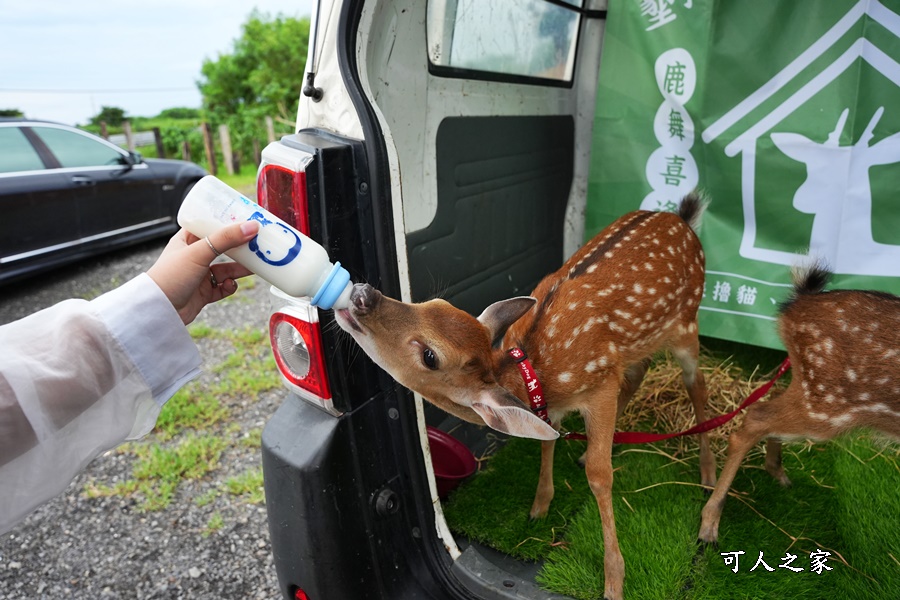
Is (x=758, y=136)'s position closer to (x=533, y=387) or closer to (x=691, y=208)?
(x=691, y=208)

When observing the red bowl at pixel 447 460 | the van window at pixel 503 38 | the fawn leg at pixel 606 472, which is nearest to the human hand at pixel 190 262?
the van window at pixel 503 38

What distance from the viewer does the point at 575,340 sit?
2230mm

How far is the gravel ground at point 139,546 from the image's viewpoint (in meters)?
2.61

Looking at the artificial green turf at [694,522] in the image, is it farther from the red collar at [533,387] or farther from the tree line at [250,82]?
the tree line at [250,82]

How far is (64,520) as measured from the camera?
3070mm

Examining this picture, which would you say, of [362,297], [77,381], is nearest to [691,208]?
[362,297]

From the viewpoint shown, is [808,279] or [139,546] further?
[139,546]

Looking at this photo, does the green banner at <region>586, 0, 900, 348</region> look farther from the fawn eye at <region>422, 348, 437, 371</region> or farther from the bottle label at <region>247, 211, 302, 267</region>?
the bottle label at <region>247, 211, 302, 267</region>

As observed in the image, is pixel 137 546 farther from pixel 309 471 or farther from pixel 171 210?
pixel 171 210

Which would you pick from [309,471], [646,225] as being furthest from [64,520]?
[646,225]

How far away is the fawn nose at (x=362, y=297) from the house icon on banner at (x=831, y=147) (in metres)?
2.04

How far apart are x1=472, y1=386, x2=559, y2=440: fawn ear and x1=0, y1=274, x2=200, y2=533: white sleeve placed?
0.86m

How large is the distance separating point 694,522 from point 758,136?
73.2 inches

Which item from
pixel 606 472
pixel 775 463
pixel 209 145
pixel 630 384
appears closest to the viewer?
pixel 606 472
